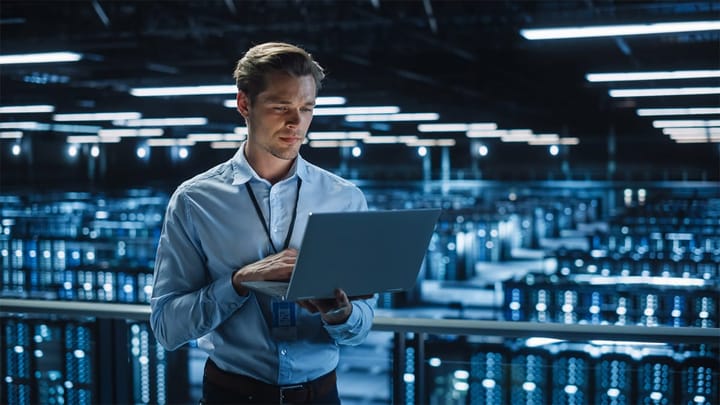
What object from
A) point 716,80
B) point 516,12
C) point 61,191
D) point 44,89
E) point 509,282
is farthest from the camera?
point 509,282

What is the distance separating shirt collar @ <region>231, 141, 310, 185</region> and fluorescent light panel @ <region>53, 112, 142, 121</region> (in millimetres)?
14172

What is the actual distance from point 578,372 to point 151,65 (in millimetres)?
9372

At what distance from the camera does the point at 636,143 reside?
72.9ft

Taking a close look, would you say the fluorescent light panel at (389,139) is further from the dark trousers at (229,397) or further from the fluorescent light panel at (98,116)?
the dark trousers at (229,397)

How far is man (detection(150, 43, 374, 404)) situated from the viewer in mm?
1434

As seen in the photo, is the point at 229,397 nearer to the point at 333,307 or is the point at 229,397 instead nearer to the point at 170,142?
the point at 333,307

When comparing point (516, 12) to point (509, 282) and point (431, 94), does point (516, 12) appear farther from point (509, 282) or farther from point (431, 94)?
point (509, 282)

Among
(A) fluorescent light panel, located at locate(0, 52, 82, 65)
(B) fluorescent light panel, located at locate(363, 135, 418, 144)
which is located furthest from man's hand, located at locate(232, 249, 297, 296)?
(B) fluorescent light panel, located at locate(363, 135, 418, 144)

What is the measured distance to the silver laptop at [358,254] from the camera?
128 centimetres

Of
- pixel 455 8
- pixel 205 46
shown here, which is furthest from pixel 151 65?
pixel 455 8

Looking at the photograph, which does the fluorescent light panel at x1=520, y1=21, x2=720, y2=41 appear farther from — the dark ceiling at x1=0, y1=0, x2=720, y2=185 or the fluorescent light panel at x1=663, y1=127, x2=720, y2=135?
the fluorescent light panel at x1=663, y1=127, x2=720, y2=135

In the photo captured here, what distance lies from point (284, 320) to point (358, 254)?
0.73ft

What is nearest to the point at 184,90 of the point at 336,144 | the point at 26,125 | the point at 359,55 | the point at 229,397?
the point at 359,55

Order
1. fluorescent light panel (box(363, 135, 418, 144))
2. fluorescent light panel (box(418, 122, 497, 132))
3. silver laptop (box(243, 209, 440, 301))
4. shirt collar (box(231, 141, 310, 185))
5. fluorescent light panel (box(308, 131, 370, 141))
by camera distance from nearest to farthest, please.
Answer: silver laptop (box(243, 209, 440, 301)) → shirt collar (box(231, 141, 310, 185)) → fluorescent light panel (box(308, 131, 370, 141)) → fluorescent light panel (box(418, 122, 497, 132)) → fluorescent light panel (box(363, 135, 418, 144))
